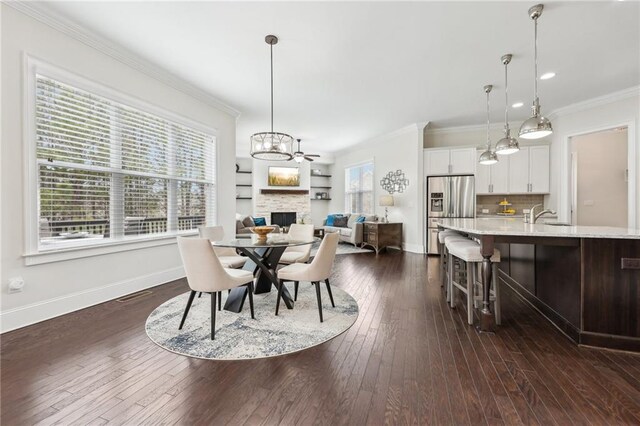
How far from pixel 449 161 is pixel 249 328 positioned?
555 cm

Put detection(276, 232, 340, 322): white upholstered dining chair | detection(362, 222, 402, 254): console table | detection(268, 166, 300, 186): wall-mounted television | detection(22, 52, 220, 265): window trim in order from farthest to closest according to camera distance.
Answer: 1. detection(268, 166, 300, 186): wall-mounted television
2. detection(362, 222, 402, 254): console table
3. detection(276, 232, 340, 322): white upholstered dining chair
4. detection(22, 52, 220, 265): window trim

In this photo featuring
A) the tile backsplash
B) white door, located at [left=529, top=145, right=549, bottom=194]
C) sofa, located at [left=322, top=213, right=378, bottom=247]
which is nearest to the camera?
white door, located at [left=529, top=145, right=549, bottom=194]

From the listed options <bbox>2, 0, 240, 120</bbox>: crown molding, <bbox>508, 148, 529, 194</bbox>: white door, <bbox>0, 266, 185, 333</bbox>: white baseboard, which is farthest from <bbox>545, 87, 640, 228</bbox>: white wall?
<bbox>0, 266, 185, 333</bbox>: white baseboard

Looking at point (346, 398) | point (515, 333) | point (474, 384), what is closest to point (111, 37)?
point (346, 398)

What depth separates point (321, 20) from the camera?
262 cm

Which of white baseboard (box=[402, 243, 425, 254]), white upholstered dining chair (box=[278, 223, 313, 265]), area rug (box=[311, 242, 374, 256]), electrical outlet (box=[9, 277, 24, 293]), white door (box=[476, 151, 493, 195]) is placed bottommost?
area rug (box=[311, 242, 374, 256])

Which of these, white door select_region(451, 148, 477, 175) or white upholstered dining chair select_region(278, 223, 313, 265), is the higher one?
white door select_region(451, 148, 477, 175)

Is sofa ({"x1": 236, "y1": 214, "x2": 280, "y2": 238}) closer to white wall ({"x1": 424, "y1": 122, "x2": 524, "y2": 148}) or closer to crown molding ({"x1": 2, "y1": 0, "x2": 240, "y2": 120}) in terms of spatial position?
crown molding ({"x1": 2, "y1": 0, "x2": 240, "y2": 120})

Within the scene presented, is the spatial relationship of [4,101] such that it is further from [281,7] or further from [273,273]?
[273,273]

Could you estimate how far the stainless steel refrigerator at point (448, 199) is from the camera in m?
5.78

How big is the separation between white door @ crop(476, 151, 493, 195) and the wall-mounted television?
538 centimetres

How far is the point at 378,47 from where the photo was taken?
308cm

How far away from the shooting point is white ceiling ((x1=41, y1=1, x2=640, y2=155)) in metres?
2.51

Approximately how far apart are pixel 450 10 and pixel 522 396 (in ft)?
10.3
